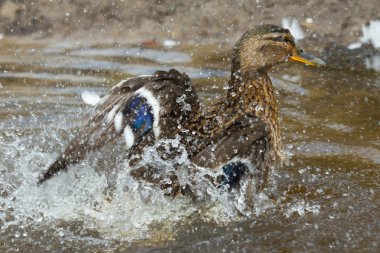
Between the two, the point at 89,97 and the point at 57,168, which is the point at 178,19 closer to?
the point at 89,97

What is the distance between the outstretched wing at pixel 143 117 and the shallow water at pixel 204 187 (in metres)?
0.14

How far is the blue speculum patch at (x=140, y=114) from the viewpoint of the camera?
5.83m

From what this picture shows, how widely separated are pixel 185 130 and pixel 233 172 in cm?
43

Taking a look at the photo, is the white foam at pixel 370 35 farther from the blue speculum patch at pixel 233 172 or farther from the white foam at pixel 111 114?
the white foam at pixel 111 114

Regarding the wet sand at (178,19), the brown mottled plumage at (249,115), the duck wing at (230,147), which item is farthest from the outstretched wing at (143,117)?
the wet sand at (178,19)

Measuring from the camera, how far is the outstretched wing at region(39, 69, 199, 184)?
5.85 m

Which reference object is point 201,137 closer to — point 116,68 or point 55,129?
point 55,129

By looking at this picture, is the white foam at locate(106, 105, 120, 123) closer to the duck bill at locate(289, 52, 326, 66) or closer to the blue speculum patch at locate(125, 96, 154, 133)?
the blue speculum patch at locate(125, 96, 154, 133)

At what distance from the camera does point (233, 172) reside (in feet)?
19.2

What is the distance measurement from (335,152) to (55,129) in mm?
2389

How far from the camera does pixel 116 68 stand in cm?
907

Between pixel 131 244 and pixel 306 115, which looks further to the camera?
pixel 306 115

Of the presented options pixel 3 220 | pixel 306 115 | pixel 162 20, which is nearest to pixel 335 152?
pixel 306 115

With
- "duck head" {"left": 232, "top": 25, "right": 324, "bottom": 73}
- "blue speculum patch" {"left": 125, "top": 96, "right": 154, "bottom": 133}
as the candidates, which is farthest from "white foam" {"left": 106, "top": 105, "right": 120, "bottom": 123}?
"duck head" {"left": 232, "top": 25, "right": 324, "bottom": 73}
